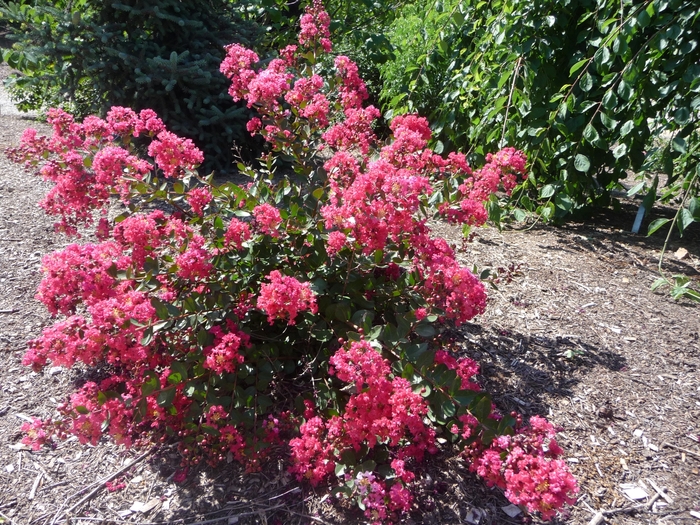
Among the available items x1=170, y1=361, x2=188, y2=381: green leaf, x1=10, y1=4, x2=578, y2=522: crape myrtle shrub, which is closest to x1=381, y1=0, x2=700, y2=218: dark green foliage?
x1=10, y1=4, x2=578, y2=522: crape myrtle shrub

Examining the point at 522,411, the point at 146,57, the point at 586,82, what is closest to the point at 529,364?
the point at 522,411

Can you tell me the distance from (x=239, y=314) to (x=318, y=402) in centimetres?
37

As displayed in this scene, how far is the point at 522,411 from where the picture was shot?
6.29ft

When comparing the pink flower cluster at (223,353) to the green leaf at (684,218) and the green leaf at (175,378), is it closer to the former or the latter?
the green leaf at (175,378)

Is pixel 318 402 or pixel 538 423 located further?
pixel 318 402

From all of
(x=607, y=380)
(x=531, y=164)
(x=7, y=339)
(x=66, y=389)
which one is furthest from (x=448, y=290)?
(x=531, y=164)

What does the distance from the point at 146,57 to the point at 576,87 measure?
9.64 feet

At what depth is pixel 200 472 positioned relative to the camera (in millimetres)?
1684

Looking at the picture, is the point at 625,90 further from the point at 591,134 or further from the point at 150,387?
the point at 150,387

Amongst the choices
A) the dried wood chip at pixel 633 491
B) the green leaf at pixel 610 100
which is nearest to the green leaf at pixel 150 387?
the dried wood chip at pixel 633 491

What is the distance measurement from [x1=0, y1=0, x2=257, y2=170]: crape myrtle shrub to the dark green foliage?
149cm

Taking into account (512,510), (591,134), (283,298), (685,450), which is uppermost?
(591,134)

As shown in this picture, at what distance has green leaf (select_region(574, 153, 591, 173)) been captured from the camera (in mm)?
3113

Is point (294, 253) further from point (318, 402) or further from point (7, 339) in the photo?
point (7, 339)
